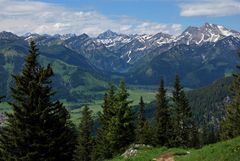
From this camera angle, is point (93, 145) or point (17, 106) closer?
point (17, 106)

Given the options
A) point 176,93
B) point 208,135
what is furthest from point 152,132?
point 208,135

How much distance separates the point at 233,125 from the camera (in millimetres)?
93875

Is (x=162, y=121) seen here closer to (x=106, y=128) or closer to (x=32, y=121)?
(x=106, y=128)

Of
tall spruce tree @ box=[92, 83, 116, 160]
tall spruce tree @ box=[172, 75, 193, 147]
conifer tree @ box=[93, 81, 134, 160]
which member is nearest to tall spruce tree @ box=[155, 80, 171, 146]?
tall spruce tree @ box=[172, 75, 193, 147]

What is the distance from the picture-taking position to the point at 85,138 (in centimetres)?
9844

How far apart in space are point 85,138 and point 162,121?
57.9ft

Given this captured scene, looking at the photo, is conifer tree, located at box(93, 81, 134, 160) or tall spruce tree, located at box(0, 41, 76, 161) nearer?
tall spruce tree, located at box(0, 41, 76, 161)

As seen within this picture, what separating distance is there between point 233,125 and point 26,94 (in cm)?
6391

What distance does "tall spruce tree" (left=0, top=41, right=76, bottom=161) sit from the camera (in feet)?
126

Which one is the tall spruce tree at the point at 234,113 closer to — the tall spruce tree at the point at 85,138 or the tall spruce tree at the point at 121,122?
the tall spruce tree at the point at 121,122

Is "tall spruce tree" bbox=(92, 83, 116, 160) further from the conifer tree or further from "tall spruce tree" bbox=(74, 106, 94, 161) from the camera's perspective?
"tall spruce tree" bbox=(74, 106, 94, 161)

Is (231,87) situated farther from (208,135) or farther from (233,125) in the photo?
(208,135)

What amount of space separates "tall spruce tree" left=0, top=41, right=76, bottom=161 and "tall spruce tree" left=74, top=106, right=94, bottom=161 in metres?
55.6

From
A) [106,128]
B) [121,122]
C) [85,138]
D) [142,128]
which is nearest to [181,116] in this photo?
[142,128]
